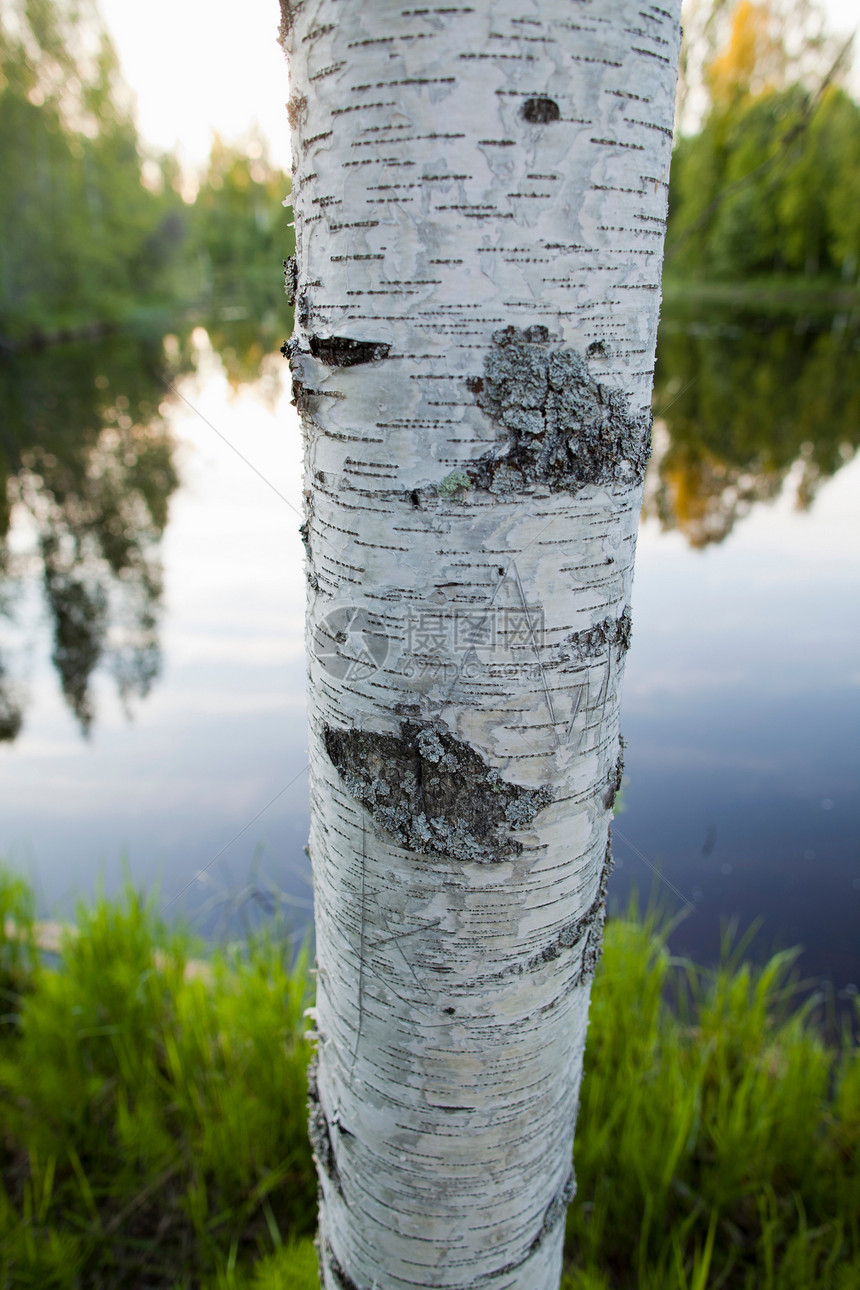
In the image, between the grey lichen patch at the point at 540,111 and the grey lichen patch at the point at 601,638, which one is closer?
the grey lichen patch at the point at 540,111

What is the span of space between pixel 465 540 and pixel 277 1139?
6.37 ft

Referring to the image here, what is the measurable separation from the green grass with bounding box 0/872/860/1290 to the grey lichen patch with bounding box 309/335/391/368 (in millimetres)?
1709

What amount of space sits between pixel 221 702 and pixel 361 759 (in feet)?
15.4

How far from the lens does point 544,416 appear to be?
591 mm

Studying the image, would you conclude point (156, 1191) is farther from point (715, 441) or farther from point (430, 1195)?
point (715, 441)

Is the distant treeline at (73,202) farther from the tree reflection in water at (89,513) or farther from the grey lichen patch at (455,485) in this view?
the grey lichen patch at (455,485)

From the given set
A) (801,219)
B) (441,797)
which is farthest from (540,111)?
(801,219)

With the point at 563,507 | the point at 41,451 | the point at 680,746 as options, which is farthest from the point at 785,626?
the point at 41,451

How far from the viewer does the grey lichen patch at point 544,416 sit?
575 mm

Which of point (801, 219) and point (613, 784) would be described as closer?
point (613, 784)

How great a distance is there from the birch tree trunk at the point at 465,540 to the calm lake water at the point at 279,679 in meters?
0.23

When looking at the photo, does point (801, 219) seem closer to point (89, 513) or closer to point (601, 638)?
point (89, 513)

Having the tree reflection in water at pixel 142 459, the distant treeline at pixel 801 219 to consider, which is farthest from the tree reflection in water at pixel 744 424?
the distant treeline at pixel 801 219

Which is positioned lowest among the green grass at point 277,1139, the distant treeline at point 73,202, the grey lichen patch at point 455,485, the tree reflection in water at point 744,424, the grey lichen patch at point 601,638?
the green grass at point 277,1139
